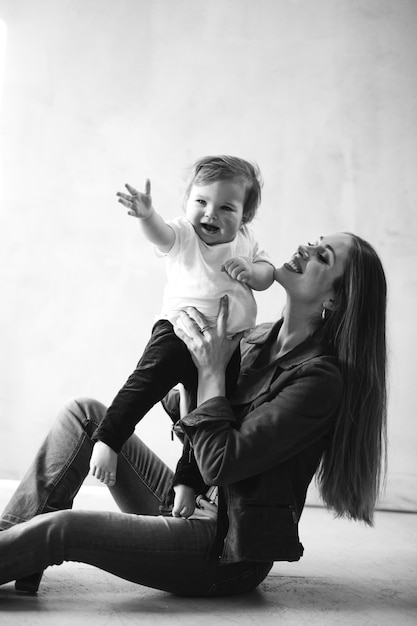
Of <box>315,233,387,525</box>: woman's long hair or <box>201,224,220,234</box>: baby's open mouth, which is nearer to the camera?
<box>315,233,387,525</box>: woman's long hair

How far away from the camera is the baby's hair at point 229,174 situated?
2.38 meters

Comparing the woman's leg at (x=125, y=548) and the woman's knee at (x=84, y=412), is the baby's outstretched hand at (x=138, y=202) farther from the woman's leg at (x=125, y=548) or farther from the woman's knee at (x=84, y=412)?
the woman's leg at (x=125, y=548)

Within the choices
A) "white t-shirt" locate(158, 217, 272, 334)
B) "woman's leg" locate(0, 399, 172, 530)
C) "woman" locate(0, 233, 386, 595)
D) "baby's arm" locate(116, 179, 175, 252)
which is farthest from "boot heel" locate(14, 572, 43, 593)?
"baby's arm" locate(116, 179, 175, 252)

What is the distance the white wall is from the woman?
2106 mm

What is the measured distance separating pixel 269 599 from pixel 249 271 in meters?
0.97

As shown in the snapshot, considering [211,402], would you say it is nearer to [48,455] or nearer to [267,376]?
[267,376]

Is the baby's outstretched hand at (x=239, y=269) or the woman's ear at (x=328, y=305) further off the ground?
the baby's outstretched hand at (x=239, y=269)

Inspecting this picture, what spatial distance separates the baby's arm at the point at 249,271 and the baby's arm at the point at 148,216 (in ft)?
0.64

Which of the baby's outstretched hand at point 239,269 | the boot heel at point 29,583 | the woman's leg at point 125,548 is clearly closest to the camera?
the woman's leg at point 125,548

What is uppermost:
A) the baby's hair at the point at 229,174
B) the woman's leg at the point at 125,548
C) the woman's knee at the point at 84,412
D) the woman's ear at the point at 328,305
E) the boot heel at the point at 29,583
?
the baby's hair at the point at 229,174

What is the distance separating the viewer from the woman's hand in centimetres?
222

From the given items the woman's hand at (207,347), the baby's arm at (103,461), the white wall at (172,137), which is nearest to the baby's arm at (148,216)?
the woman's hand at (207,347)

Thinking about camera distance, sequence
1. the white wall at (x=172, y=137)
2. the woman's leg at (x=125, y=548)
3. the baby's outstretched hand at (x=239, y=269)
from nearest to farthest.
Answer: the woman's leg at (x=125, y=548) < the baby's outstretched hand at (x=239, y=269) < the white wall at (x=172, y=137)

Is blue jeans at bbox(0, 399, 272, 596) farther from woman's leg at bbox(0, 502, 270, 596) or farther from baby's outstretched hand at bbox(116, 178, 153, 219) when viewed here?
baby's outstretched hand at bbox(116, 178, 153, 219)
